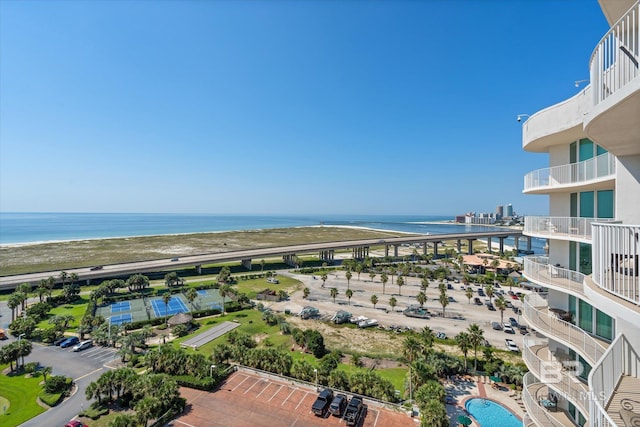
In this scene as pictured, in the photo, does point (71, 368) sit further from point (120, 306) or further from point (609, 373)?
point (609, 373)

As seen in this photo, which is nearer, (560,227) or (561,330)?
(561,330)

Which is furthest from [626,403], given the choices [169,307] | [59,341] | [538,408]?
[169,307]

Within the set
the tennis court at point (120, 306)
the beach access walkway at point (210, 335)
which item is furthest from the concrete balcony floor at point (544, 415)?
the tennis court at point (120, 306)

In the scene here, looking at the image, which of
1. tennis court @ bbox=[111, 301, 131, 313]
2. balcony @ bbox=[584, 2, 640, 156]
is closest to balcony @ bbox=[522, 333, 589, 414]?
balcony @ bbox=[584, 2, 640, 156]

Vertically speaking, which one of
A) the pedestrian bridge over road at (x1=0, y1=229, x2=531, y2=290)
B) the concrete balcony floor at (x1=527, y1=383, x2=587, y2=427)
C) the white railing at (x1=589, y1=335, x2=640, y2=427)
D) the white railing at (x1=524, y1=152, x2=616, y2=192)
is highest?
the white railing at (x1=524, y1=152, x2=616, y2=192)

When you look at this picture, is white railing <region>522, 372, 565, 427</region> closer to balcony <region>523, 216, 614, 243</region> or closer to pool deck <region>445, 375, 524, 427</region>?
balcony <region>523, 216, 614, 243</region>

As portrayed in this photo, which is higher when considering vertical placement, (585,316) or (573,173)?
(573,173)

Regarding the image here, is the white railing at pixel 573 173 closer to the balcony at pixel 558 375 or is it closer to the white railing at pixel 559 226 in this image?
the white railing at pixel 559 226
